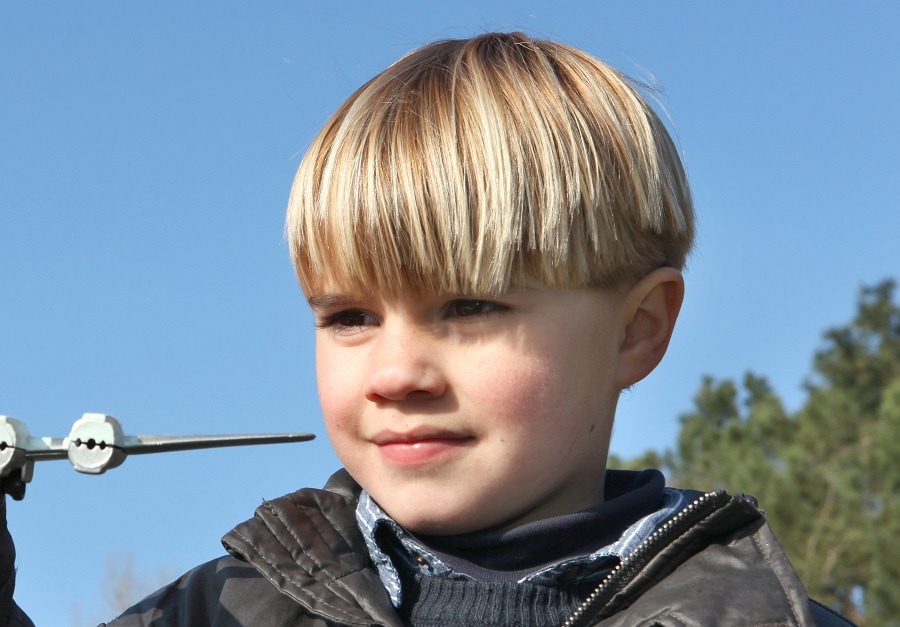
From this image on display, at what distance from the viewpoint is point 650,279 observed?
2221mm

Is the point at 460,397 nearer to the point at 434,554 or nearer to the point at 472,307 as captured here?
the point at 472,307

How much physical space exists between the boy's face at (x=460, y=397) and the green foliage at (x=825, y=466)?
46.4 feet

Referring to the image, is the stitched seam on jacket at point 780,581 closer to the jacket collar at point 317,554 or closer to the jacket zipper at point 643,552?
the jacket zipper at point 643,552

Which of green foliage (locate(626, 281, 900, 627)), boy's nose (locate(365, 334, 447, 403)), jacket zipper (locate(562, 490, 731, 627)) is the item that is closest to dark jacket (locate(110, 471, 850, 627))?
jacket zipper (locate(562, 490, 731, 627))

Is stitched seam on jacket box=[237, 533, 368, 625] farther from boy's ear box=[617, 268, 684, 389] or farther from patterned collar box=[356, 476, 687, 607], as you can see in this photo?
boy's ear box=[617, 268, 684, 389]

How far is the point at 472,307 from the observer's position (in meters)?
2.01

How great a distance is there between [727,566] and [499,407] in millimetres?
427

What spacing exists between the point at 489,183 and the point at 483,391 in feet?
1.11

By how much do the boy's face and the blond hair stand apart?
5cm

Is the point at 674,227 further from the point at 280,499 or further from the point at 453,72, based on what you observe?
the point at 280,499

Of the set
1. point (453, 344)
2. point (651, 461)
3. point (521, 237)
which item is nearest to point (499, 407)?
point (453, 344)

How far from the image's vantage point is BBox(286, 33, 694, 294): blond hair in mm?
1989

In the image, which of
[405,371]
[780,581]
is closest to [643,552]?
[780,581]

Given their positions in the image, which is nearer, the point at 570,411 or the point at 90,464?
the point at 90,464
